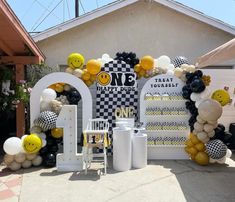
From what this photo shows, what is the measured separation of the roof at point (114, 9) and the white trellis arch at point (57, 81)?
10.1 ft

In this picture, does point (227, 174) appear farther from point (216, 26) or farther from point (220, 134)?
point (216, 26)

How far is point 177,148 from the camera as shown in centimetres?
642

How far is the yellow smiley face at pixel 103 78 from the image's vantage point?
6.69 m

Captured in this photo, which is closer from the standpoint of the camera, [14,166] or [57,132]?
[14,166]

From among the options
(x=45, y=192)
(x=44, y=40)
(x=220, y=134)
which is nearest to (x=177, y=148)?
(x=220, y=134)

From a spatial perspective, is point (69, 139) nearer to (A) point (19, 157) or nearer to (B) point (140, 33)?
(A) point (19, 157)

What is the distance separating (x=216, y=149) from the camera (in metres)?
5.61

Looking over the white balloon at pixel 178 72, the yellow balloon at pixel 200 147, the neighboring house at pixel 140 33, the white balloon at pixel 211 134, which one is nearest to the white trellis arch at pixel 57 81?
the white balloon at pixel 178 72

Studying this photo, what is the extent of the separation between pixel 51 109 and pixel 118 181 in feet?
7.58

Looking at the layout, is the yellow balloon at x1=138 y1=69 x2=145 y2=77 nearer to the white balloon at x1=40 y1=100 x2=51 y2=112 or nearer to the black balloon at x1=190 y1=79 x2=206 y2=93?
the black balloon at x1=190 y1=79 x2=206 y2=93

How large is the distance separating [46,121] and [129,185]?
2.17 m

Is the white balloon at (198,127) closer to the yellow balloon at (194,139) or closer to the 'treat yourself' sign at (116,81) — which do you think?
the yellow balloon at (194,139)

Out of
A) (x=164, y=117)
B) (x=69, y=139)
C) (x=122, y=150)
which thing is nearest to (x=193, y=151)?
(x=164, y=117)

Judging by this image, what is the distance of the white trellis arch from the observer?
615 centimetres
